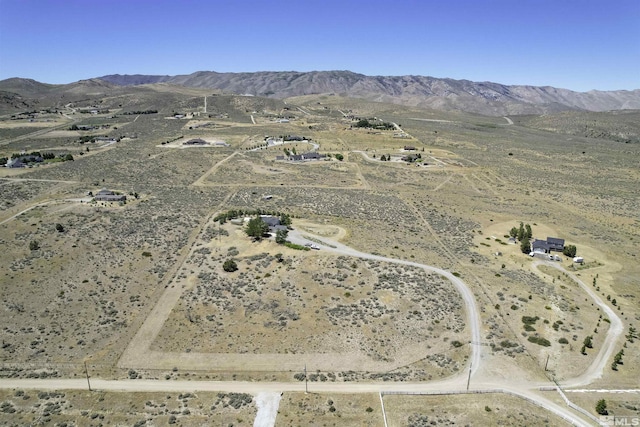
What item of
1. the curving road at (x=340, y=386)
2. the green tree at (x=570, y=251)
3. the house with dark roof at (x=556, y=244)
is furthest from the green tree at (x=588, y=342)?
the house with dark roof at (x=556, y=244)

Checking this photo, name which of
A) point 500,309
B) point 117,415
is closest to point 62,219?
point 117,415

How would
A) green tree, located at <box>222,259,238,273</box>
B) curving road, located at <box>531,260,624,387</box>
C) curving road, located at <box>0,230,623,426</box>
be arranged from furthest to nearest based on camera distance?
green tree, located at <box>222,259,238,273</box>
curving road, located at <box>531,260,624,387</box>
curving road, located at <box>0,230,623,426</box>

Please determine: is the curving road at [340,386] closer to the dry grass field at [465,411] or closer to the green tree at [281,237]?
the dry grass field at [465,411]

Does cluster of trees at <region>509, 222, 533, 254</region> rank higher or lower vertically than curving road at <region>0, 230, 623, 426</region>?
higher

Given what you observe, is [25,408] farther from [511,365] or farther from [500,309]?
[500,309]

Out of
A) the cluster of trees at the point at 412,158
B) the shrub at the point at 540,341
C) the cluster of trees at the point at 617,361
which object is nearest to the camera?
the cluster of trees at the point at 617,361

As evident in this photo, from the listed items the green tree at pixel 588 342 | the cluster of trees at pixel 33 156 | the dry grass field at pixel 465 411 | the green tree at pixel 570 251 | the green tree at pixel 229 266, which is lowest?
the dry grass field at pixel 465 411

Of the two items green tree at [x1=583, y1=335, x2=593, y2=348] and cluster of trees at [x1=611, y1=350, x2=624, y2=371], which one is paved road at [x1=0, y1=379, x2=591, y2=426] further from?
green tree at [x1=583, y1=335, x2=593, y2=348]

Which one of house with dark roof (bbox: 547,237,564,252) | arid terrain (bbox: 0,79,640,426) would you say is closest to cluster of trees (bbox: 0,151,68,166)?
arid terrain (bbox: 0,79,640,426)
